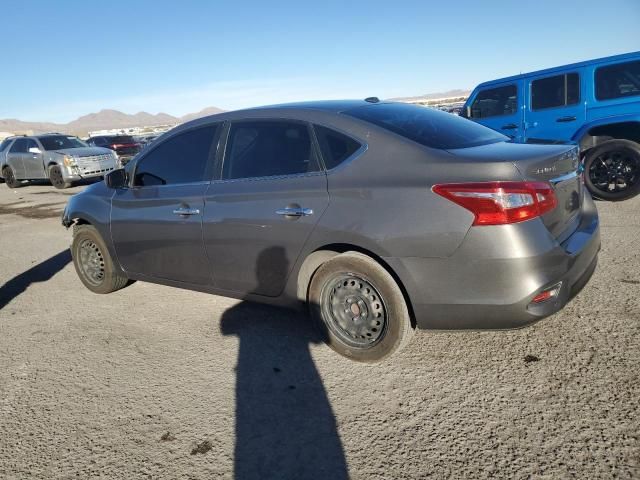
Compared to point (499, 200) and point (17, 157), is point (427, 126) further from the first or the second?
point (17, 157)

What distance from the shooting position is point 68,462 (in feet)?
7.48

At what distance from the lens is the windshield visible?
14273 mm

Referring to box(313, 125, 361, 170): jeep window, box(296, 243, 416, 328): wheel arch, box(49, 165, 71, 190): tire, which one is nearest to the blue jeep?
box(313, 125, 361, 170): jeep window

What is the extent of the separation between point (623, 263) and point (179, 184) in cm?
406

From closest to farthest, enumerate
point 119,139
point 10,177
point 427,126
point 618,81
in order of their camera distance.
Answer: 1. point 427,126
2. point 618,81
3. point 10,177
4. point 119,139

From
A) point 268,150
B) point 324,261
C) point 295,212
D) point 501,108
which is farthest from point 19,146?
point 324,261

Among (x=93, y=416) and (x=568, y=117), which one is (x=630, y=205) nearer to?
(x=568, y=117)

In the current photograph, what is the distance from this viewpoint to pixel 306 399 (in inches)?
104

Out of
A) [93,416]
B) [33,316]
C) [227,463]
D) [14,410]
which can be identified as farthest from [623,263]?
[33,316]

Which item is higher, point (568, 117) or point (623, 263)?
point (568, 117)

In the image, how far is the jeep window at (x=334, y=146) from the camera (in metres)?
2.90

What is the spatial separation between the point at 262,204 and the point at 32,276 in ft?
12.9

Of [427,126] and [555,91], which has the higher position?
[555,91]

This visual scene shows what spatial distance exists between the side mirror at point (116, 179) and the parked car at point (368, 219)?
9.0 inches
